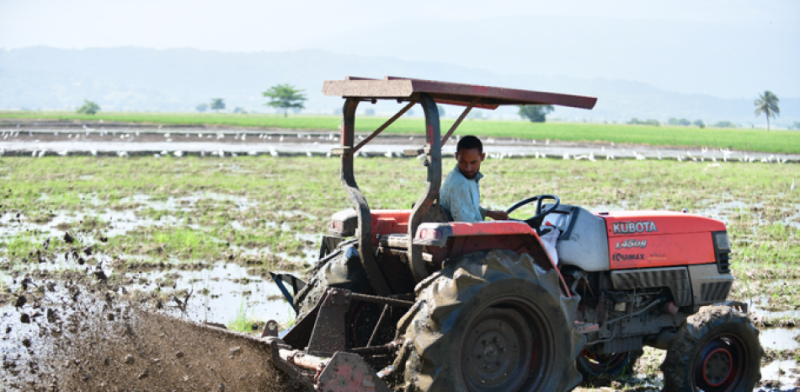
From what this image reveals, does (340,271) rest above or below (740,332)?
above

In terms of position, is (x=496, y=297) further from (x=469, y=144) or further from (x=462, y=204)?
(x=469, y=144)

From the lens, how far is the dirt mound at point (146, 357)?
409 centimetres

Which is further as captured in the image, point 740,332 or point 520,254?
point 740,332

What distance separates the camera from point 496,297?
13.0ft

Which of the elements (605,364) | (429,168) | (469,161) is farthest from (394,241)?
(605,364)

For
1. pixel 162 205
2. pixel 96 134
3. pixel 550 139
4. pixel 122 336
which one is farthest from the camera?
pixel 550 139

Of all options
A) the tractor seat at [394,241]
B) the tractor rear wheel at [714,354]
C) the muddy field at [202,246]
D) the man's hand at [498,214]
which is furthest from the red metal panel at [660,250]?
the tractor seat at [394,241]

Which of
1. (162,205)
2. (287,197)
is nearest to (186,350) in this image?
(162,205)

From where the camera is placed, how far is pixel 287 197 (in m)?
15.4

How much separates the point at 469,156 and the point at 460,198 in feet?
0.94

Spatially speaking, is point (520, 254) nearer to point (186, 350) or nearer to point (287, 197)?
point (186, 350)

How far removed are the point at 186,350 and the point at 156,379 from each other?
0.79 ft

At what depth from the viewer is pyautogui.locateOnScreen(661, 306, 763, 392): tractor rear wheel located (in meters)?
4.94

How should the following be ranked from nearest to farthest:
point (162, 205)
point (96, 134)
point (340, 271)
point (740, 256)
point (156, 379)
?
point (156, 379) → point (340, 271) → point (740, 256) → point (162, 205) → point (96, 134)
